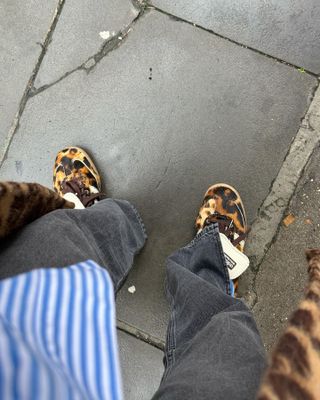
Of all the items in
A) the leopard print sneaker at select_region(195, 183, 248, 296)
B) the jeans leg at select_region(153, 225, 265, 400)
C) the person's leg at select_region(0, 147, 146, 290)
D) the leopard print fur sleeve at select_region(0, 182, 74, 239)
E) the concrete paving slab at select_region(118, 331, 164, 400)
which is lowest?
the concrete paving slab at select_region(118, 331, 164, 400)

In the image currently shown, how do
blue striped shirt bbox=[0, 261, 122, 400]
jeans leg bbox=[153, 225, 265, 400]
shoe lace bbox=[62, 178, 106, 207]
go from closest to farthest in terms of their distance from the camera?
blue striped shirt bbox=[0, 261, 122, 400]
jeans leg bbox=[153, 225, 265, 400]
shoe lace bbox=[62, 178, 106, 207]

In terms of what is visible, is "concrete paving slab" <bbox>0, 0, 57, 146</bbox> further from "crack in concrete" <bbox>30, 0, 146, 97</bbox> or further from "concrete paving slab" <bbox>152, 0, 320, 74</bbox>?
"concrete paving slab" <bbox>152, 0, 320, 74</bbox>

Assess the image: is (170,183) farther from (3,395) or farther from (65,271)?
(3,395)

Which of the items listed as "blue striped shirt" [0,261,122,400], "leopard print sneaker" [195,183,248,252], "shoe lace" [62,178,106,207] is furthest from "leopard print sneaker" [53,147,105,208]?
"blue striped shirt" [0,261,122,400]

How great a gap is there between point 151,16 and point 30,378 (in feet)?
4.90

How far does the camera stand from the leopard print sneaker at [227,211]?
5.12 ft

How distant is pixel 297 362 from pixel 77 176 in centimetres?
120

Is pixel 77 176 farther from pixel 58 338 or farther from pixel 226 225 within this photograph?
pixel 58 338

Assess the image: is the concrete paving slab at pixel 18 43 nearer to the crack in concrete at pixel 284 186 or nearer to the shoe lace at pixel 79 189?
the shoe lace at pixel 79 189

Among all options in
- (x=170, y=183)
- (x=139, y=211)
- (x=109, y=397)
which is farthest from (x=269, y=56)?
(x=109, y=397)

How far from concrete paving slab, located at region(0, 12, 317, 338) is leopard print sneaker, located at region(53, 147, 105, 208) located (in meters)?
0.05

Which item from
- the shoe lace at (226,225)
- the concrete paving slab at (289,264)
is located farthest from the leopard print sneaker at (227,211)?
the concrete paving slab at (289,264)

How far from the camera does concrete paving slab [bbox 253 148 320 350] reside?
5.01 ft

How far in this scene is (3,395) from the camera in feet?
1.61
